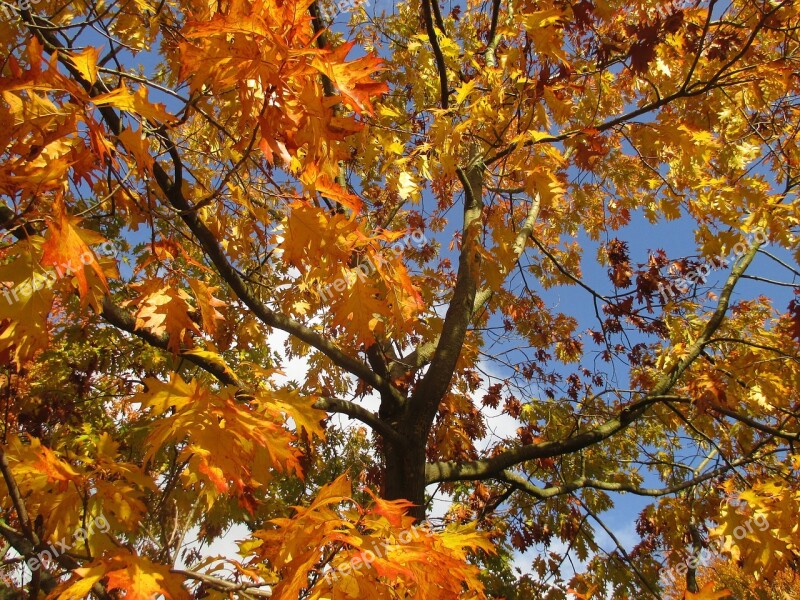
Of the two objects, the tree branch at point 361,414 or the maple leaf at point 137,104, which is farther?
the tree branch at point 361,414

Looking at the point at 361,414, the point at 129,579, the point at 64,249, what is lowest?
the point at 129,579

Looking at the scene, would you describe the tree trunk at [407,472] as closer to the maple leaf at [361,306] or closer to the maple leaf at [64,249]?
the maple leaf at [361,306]

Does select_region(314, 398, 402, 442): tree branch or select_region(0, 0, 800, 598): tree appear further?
select_region(314, 398, 402, 442): tree branch

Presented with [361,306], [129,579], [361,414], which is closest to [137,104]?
[361,306]

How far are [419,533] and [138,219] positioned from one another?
2661 mm

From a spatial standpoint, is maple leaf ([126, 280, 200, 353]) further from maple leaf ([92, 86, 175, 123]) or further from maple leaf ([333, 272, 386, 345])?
maple leaf ([92, 86, 175, 123])

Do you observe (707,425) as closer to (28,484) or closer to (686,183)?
(686,183)

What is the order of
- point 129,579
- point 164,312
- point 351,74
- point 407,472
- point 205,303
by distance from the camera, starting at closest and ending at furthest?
point 129,579
point 351,74
point 164,312
point 205,303
point 407,472

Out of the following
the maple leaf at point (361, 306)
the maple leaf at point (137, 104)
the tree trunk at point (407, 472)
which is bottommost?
the tree trunk at point (407, 472)

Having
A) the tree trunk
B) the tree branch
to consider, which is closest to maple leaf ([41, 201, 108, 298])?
the tree branch

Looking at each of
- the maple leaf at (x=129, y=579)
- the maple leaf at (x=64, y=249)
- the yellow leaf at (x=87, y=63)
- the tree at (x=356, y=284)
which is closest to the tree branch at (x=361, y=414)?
the tree at (x=356, y=284)

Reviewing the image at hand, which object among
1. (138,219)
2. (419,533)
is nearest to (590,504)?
(419,533)

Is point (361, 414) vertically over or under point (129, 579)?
over

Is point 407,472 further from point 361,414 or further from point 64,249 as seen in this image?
point 64,249
